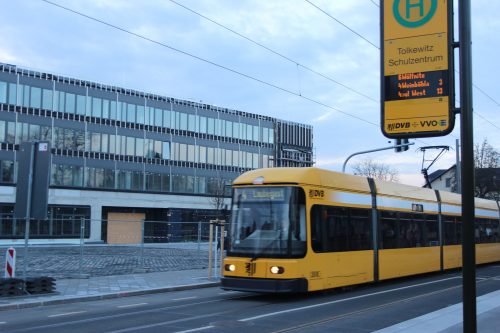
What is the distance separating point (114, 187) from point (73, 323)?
174 ft

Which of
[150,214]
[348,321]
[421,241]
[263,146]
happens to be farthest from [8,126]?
[348,321]

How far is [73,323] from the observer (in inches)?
423

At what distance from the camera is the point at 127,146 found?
210ft

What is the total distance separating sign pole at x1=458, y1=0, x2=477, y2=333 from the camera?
445 cm

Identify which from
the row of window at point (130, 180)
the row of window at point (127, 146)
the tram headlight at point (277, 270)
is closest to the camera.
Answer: the tram headlight at point (277, 270)

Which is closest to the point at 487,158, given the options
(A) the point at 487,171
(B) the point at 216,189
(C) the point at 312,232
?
(A) the point at 487,171

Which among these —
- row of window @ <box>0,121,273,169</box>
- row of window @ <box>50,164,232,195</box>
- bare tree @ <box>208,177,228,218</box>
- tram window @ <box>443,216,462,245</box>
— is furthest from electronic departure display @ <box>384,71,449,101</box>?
bare tree @ <box>208,177,228,218</box>

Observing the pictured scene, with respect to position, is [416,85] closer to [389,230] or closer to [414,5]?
[414,5]

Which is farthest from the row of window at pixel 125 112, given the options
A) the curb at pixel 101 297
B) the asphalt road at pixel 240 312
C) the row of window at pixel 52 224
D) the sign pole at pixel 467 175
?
the sign pole at pixel 467 175

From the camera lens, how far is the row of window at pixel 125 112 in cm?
5538

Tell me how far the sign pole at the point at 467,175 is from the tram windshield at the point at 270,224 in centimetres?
936

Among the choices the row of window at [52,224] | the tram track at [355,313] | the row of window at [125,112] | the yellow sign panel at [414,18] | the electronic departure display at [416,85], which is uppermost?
the row of window at [125,112]

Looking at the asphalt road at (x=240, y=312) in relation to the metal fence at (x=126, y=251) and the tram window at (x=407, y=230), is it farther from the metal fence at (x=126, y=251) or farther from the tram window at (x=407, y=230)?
the metal fence at (x=126, y=251)

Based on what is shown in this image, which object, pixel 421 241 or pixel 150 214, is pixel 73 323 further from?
pixel 150 214
